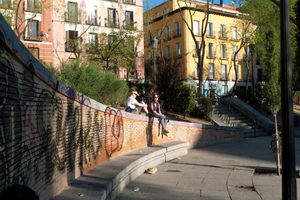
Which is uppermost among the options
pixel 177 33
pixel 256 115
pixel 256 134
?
pixel 177 33

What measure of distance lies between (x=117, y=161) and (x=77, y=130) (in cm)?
208

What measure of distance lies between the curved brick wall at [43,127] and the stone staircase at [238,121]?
10.7 metres

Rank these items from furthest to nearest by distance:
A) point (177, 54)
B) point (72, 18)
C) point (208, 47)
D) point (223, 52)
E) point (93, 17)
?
1. point (223, 52)
2. point (208, 47)
3. point (177, 54)
4. point (93, 17)
5. point (72, 18)

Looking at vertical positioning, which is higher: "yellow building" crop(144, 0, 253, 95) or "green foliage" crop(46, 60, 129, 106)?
"yellow building" crop(144, 0, 253, 95)

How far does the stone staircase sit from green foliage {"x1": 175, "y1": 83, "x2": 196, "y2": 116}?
5.79 feet

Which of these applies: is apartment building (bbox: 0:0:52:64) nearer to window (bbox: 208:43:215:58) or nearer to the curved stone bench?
window (bbox: 208:43:215:58)

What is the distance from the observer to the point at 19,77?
3572mm

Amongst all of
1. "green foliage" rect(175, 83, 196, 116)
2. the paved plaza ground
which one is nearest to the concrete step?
"green foliage" rect(175, 83, 196, 116)

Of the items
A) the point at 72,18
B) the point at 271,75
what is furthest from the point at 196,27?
the point at 271,75

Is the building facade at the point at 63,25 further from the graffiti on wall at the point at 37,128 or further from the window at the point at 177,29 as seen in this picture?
the graffiti on wall at the point at 37,128

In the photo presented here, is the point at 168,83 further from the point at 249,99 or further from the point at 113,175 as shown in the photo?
the point at 113,175

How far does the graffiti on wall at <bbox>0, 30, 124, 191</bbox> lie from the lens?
10.5 feet

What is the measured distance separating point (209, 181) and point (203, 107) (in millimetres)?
10908

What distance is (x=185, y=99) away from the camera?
17.2m
